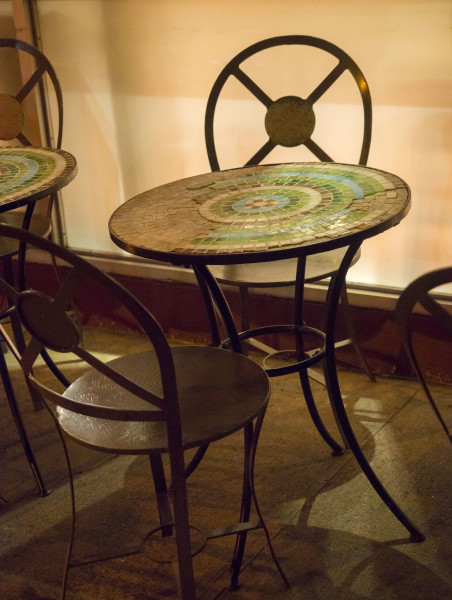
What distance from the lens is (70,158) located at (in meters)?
2.62

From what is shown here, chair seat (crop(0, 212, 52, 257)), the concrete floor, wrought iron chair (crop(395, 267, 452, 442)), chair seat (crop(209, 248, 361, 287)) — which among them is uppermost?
wrought iron chair (crop(395, 267, 452, 442))

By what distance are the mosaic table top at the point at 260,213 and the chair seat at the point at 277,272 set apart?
32 cm

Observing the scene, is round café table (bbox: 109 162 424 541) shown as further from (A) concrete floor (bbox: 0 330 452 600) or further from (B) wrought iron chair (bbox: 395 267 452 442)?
(B) wrought iron chair (bbox: 395 267 452 442)

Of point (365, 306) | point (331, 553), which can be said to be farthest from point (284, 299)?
point (331, 553)

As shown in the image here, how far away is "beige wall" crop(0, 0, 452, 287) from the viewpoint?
2.81 meters

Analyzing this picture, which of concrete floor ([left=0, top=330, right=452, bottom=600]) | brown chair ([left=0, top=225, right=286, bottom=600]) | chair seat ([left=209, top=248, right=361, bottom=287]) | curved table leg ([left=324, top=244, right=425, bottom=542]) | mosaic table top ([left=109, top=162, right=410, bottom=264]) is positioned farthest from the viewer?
chair seat ([left=209, top=248, right=361, bottom=287])

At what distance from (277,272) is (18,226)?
41.4 inches

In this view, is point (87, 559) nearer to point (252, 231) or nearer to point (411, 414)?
point (252, 231)

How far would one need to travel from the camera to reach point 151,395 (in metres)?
1.55

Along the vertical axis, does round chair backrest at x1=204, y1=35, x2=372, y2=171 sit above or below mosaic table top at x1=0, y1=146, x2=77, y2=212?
above

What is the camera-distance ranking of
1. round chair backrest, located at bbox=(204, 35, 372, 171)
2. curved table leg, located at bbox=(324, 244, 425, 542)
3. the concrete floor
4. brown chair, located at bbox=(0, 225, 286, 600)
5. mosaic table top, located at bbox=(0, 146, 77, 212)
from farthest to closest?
round chair backrest, located at bbox=(204, 35, 372, 171) → mosaic table top, located at bbox=(0, 146, 77, 212) → curved table leg, located at bbox=(324, 244, 425, 542) → the concrete floor → brown chair, located at bbox=(0, 225, 286, 600)

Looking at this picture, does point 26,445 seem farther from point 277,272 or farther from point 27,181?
point 277,272

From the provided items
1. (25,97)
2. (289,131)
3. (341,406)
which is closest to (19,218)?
(25,97)

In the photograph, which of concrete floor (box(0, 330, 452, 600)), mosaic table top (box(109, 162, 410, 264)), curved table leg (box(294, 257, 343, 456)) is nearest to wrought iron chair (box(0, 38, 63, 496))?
concrete floor (box(0, 330, 452, 600))
